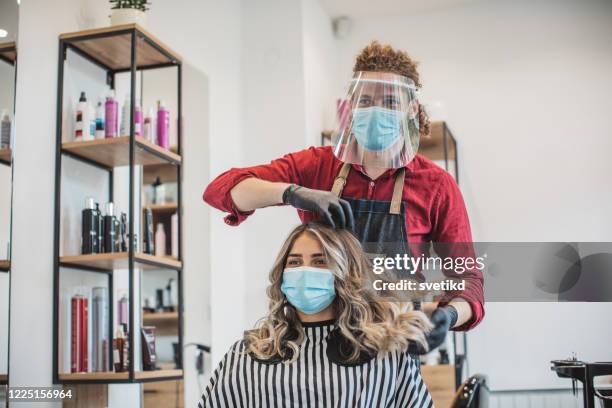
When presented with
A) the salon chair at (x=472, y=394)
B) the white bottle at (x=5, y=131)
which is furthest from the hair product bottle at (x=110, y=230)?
the salon chair at (x=472, y=394)

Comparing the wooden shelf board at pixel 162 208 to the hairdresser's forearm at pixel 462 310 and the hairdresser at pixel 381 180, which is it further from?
the hairdresser's forearm at pixel 462 310

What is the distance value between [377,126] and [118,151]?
1444 mm

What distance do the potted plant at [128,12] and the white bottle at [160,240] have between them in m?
0.91

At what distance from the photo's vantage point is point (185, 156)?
12.2ft

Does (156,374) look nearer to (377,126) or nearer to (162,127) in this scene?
(162,127)

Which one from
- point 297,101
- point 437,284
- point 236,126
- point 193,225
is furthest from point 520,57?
point 437,284

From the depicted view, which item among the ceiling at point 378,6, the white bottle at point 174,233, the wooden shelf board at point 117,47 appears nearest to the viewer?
the wooden shelf board at point 117,47

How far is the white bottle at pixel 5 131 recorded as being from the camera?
2609mm

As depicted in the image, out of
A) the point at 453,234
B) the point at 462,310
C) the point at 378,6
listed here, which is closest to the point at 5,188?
the point at 453,234

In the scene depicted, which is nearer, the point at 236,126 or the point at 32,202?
the point at 32,202

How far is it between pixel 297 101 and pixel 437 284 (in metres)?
2.62

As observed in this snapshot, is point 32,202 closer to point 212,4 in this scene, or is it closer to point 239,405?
point 239,405

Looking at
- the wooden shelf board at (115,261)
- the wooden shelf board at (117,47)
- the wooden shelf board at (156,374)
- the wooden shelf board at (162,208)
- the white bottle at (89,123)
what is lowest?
the wooden shelf board at (156,374)

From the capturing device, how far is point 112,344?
2885 mm
